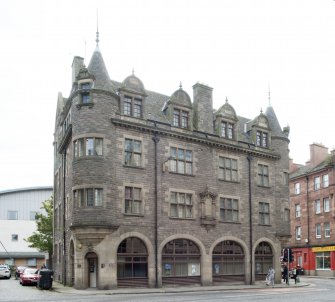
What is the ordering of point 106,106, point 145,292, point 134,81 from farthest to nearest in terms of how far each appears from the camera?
point 134,81, point 106,106, point 145,292

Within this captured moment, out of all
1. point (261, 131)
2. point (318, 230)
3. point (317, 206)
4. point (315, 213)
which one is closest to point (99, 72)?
point (261, 131)

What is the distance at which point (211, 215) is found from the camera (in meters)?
38.2

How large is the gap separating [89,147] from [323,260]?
123ft

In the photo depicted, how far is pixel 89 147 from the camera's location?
33312 millimetres

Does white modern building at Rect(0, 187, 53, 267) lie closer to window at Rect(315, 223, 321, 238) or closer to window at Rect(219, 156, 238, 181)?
window at Rect(315, 223, 321, 238)

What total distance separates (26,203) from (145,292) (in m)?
50.7

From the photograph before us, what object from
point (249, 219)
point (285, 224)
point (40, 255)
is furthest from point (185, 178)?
point (40, 255)

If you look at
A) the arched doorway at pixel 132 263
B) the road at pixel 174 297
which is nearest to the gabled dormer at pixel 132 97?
the arched doorway at pixel 132 263

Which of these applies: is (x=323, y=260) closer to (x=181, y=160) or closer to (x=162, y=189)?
(x=181, y=160)

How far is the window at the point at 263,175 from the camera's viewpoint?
1690 inches

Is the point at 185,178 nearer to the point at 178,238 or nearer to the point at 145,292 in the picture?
the point at 178,238

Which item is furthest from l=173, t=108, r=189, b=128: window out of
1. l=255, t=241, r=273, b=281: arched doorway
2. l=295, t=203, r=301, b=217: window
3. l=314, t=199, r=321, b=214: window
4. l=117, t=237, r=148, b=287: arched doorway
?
l=295, t=203, r=301, b=217: window

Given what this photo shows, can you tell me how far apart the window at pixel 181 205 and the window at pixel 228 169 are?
404cm

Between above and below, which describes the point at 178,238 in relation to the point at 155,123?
below
